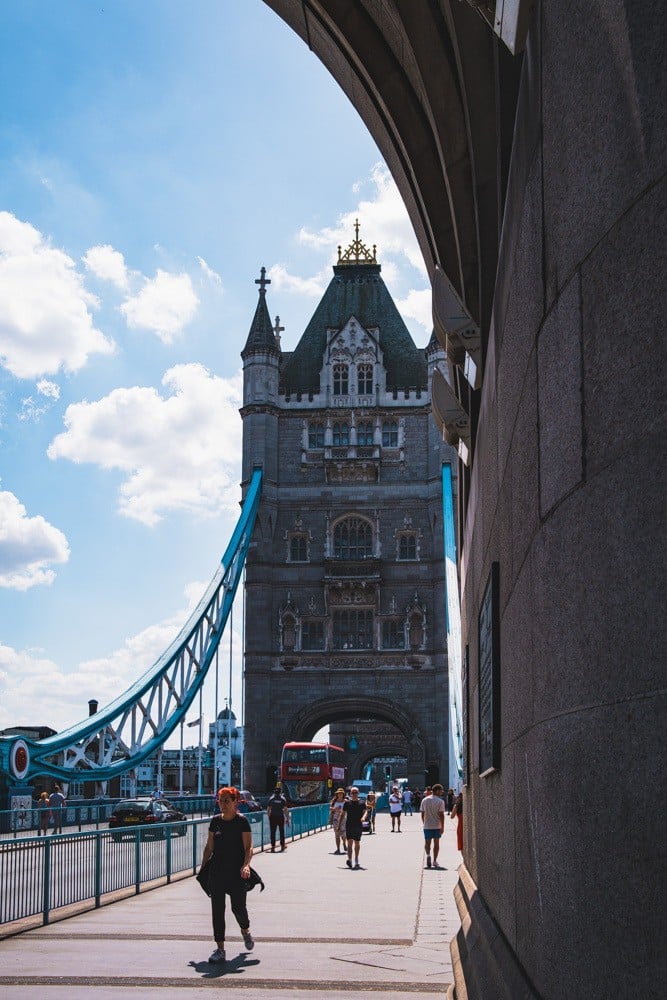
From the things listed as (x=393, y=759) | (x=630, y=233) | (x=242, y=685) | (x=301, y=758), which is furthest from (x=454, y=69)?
(x=393, y=759)

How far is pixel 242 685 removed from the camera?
5591 cm

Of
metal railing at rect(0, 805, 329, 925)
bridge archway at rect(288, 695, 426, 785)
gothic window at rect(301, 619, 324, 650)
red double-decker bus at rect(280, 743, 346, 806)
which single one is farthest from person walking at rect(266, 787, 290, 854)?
gothic window at rect(301, 619, 324, 650)

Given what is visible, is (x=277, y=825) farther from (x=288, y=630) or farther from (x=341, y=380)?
(x=341, y=380)

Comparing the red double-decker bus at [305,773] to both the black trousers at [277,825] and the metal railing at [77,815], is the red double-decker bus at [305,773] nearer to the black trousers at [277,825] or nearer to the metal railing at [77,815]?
the metal railing at [77,815]

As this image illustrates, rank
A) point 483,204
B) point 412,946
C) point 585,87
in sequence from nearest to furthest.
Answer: point 585,87, point 483,204, point 412,946

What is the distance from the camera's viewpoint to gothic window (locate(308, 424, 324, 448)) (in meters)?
60.5

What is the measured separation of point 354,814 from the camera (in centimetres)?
1964

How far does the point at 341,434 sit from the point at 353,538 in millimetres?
5223

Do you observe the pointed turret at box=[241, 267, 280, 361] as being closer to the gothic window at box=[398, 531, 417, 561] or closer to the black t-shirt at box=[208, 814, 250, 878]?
the gothic window at box=[398, 531, 417, 561]

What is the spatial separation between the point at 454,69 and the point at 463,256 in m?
1.28

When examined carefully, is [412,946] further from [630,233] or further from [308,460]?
[308,460]

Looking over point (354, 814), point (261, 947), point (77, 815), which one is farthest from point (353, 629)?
point (261, 947)

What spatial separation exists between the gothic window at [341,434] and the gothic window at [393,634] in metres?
8.78

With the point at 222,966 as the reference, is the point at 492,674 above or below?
above
